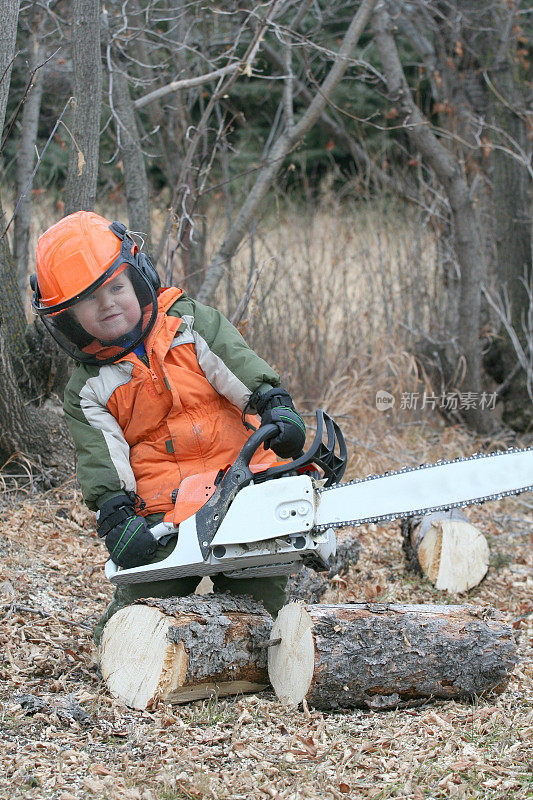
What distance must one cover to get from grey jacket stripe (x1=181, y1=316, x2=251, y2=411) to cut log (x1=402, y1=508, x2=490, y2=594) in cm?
180

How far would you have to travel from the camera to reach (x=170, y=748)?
8.24ft

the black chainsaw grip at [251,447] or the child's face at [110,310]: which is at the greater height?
the child's face at [110,310]

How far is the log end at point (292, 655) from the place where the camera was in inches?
112

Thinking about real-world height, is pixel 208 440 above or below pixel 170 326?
below

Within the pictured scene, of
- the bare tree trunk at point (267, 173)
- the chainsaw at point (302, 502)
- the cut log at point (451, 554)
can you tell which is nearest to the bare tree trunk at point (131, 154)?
the bare tree trunk at point (267, 173)

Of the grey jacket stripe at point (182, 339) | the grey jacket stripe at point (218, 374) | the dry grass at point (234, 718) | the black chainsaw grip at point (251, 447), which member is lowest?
the dry grass at point (234, 718)

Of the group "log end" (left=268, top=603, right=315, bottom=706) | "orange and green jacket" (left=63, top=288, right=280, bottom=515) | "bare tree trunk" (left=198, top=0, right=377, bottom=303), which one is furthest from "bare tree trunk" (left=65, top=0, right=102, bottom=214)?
"log end" (left=268, top=603, right=315, bottom=706)

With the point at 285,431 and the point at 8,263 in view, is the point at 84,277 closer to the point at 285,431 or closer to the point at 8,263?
the point at 285,431

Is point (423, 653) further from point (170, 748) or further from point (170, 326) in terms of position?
point (170, 326)

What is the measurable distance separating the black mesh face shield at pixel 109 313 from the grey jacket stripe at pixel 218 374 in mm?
199

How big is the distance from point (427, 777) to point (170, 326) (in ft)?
5.97

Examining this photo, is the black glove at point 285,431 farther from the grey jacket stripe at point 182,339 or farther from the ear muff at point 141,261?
the ear muff at point 141,261

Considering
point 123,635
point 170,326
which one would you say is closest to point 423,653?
point 123,635

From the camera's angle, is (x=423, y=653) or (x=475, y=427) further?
(x=475, y=427)
